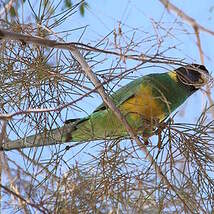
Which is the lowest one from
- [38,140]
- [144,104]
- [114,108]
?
[114,108]

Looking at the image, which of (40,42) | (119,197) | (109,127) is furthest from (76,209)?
(40,42)

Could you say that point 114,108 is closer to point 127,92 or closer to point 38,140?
point 38,140

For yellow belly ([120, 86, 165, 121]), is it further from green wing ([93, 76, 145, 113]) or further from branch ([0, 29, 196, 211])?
branch ([0, 29, 196, 211])

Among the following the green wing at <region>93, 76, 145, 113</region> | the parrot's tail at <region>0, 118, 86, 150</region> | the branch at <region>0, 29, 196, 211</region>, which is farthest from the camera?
the green wing at <region>93, 76, 145, 113</region>

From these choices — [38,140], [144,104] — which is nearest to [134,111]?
[144,104]

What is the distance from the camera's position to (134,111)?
163 centimetres

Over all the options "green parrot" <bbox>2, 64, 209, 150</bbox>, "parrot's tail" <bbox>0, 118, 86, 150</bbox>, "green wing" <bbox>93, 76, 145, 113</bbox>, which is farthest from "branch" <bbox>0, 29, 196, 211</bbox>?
"green wing" <bbox>93, 76, 145, 113</bbox>

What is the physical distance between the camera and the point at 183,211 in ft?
4.14

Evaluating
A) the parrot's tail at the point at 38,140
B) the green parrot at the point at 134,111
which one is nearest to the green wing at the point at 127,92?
the green parrot at the point at 134,111

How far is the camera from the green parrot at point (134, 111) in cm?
133

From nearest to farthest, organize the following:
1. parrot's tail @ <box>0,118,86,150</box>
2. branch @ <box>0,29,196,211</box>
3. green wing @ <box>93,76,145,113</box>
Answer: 1. branch @ <box>0,29,196,211</box>
2. parrot's tail @ <box>0,118,86,150</box>
3. green wing @ <box>93,76,145,113</box>

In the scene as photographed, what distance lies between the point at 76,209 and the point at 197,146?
386 millimetres

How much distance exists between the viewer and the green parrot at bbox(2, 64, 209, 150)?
52.4 inches

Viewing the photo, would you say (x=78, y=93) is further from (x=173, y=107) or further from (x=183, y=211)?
(x=173, y=107)
